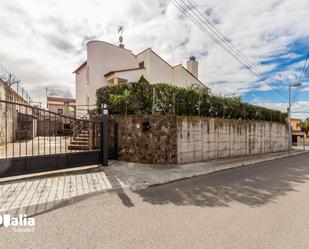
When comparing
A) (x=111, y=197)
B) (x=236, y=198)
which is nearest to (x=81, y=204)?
(x=111, y=197)

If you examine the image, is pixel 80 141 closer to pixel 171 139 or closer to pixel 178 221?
pixel 171 139

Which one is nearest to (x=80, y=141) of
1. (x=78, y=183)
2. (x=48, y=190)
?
(x=78, y=183)

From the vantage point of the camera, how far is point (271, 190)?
215 inches

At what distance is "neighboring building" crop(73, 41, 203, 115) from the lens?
16.6 meters

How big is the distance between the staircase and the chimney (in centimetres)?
1445

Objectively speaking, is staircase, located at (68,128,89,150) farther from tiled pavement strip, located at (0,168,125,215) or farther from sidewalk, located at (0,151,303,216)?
tiled pavement strip, located at (0,168,125,215)

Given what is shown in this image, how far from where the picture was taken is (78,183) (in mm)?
5527

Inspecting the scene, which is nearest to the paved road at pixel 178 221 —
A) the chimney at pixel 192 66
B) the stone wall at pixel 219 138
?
the stone wall at pixel 219 138

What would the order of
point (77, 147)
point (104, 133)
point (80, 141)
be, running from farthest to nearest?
1. point (80, 141)
2. point (77, 147)
3. point (104, 133)

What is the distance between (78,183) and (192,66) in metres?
18.9

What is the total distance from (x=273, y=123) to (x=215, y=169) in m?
11.1

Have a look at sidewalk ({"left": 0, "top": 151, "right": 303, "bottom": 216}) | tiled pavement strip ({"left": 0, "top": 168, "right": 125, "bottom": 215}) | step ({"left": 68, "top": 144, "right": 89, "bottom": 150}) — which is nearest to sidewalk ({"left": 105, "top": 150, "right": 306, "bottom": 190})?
sidewalk ({"left": 0, "top": 151, "right": 303, "bottom": 216})

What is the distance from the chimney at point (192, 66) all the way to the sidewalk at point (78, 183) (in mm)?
15381

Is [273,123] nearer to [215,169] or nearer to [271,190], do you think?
[215,169]
